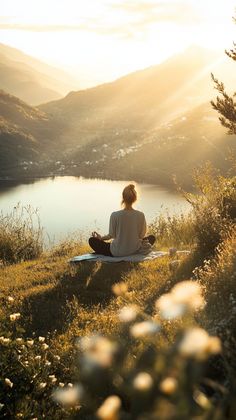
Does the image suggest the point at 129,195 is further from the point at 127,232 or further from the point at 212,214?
the point at 212,214

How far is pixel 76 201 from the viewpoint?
135ft

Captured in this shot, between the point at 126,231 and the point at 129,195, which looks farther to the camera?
the point at 126,231

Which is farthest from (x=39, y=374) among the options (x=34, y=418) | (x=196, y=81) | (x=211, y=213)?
(x=196, y=81)

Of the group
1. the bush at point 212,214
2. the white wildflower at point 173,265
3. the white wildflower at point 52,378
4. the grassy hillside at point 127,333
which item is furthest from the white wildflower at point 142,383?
the white wildflower at point 173,265

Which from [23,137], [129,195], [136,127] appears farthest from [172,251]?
[136,127]

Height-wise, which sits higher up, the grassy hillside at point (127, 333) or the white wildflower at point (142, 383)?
Result: the white wildflower at point (142, 383)

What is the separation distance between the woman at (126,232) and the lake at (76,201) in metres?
10.6

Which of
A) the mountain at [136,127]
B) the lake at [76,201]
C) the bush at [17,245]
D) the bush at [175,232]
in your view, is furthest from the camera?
the mountain at [136,127]

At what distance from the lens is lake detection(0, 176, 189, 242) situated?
1181 inches

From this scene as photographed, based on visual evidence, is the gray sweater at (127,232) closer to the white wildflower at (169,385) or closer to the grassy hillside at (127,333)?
the grassy hillside at (127,333)

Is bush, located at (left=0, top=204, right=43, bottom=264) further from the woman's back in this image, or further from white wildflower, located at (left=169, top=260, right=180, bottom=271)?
white wildflower, located at (left=169, top=260, right=180, bottom=271)

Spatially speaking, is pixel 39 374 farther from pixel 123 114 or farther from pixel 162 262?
pixel 123 114

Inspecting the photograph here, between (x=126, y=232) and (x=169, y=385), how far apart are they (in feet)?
31.3

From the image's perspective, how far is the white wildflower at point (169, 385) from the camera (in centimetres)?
159
